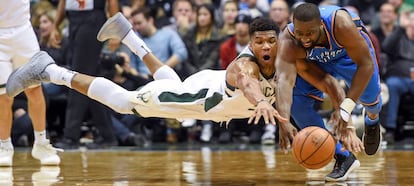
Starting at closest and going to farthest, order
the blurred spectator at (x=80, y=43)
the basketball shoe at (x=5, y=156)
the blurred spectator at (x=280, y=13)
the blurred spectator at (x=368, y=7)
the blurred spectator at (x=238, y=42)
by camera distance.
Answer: the basketball shoe at (x=5, y=156), the blurred spectator at (x=80, y=43), the blurred spectator at (x=238, y=42), the blurred spectator at (x=280, y=13), the blurred spectator at (x=368, y=7)

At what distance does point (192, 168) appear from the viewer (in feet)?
26.0

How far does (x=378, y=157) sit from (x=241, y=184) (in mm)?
2763

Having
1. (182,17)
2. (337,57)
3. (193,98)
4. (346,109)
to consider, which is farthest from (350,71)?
(182,17)

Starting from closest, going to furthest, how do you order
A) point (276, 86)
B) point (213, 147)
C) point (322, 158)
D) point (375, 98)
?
point (322, 158) → point (276, 86) → point (375, 98) → point (213, 147)

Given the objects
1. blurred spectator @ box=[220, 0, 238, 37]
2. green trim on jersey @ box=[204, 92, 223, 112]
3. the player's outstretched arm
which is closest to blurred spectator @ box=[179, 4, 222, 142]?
blurred spectator @ box=[220, 0, 238, 37]

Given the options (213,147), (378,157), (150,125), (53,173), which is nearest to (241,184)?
(53,173)

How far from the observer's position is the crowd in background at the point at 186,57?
444 inches

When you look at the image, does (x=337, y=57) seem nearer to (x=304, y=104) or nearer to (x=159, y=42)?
(x=304, y=104)

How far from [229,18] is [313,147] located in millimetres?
6066

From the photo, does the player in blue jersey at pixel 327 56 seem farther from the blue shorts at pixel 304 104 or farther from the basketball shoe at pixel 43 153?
the basketball shoe at pixel 43 153

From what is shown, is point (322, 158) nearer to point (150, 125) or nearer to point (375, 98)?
point (375, 98)

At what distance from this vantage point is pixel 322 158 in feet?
20.3

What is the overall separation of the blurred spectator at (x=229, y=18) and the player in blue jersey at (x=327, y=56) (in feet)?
16.5

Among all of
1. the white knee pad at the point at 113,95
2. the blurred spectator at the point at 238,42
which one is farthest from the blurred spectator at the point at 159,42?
the white knee pad at the point at 113,95
